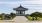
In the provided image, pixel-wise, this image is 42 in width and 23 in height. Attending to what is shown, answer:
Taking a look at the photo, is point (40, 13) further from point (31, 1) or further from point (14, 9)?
point (14, 9)

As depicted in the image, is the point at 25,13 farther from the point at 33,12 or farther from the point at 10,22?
the point at 10,22

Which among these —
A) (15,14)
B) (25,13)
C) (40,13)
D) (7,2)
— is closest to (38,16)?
(40,13)

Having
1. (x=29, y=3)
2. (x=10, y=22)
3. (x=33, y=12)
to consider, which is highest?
(x=29, y=3)

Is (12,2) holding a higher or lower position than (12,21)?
higher

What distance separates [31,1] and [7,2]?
0.78 meters

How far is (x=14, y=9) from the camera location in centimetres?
483

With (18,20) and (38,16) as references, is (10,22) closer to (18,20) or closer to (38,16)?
(18,20)

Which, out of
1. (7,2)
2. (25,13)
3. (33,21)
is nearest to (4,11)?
(7,2)

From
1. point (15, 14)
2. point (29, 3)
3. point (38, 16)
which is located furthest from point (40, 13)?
point (15, 14)

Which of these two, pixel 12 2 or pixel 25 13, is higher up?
pixel 12 2

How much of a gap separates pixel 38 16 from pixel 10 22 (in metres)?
0.94

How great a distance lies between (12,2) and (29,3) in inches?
21.8

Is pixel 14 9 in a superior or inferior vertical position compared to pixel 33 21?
superior

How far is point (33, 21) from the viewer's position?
4871 mm
